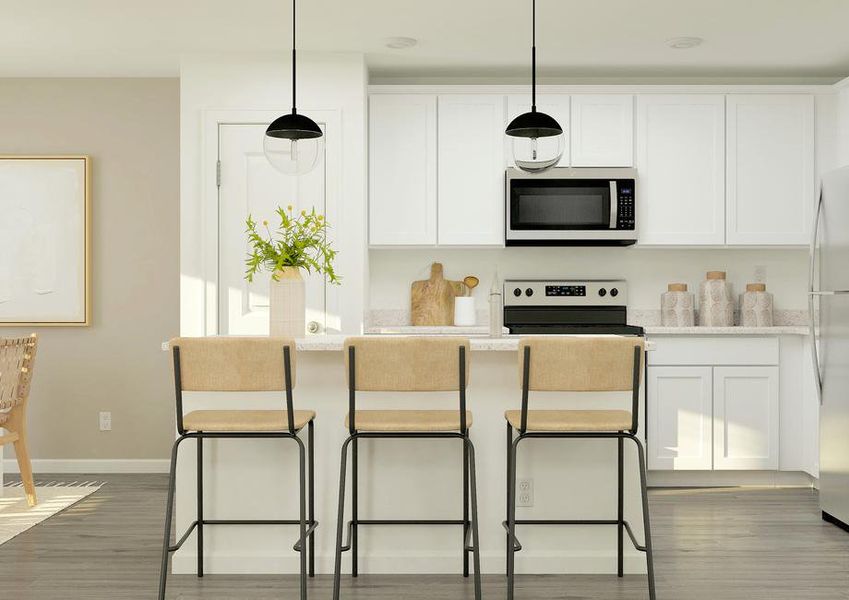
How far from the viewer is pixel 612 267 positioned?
524 cm

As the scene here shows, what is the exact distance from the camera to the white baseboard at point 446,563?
3.12 meters

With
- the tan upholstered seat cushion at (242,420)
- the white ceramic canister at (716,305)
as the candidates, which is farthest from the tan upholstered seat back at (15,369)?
the white ceramic canister at (716,305)

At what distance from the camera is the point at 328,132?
14.9 feet

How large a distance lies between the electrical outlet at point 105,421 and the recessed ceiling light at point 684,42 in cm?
404

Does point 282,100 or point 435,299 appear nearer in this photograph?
point 282,100

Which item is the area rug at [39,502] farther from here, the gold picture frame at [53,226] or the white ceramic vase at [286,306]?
the white ceramic vase at [286,306]

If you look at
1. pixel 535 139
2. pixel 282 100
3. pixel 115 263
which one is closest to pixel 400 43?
pixel 282 100

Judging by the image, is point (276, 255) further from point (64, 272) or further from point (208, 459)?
point (64, 272)

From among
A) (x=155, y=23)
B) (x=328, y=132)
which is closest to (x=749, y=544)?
(x=328, y=132)

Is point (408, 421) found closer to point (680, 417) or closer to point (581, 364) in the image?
point (581, 364)

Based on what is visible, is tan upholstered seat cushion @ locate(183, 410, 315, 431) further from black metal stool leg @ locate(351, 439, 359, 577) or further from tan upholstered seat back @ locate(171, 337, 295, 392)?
black metal stool leg @ locate(351, 439, 359, 577)

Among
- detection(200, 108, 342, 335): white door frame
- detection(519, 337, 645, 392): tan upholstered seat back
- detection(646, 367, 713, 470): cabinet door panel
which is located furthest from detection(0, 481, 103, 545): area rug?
detection(646, 367, 713, 470): cabinet door panel

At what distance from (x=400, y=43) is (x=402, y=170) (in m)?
0.79

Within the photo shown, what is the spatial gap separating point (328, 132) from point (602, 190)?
1.68m
